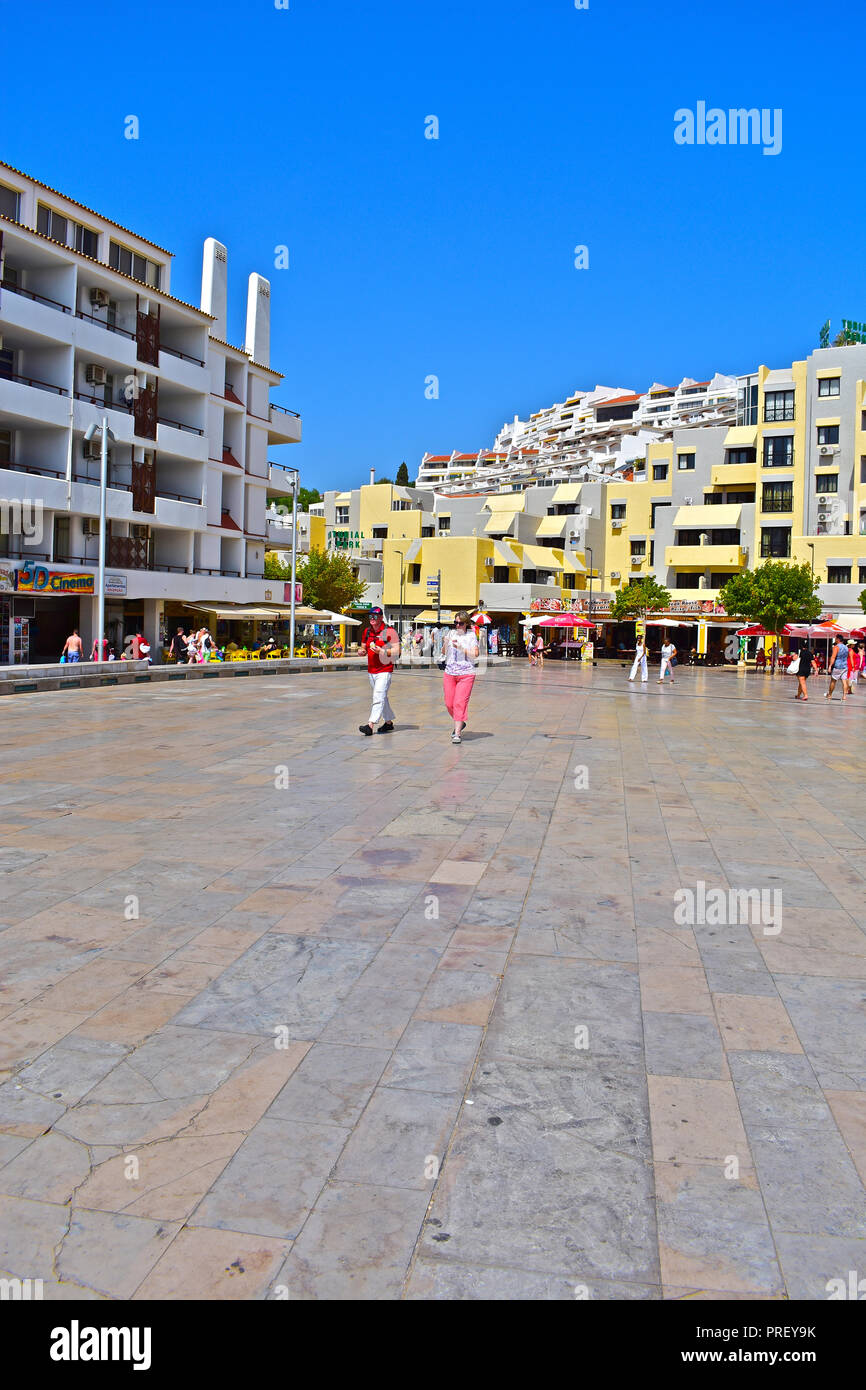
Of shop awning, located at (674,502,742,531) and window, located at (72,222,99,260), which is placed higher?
window, located at (72,222,99,260)

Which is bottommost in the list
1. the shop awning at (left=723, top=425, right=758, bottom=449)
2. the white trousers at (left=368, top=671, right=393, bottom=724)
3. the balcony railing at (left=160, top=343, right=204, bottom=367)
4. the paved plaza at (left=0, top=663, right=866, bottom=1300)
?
the paved plaza at (left=0, top=663, right=866, bottom=1300)

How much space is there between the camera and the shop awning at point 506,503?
76325 millimetres

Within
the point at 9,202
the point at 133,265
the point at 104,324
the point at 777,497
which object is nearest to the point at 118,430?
the point at 104,324

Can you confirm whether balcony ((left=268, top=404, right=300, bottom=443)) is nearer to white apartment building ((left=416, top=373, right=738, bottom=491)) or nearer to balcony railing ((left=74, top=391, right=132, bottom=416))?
balcony railing ((left=74, top=391, right=132, bottom=416))

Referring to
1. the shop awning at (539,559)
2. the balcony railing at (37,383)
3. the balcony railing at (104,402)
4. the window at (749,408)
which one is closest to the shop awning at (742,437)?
the window at (749,408)

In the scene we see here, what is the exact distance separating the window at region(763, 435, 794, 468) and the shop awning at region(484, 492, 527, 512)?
65.0ft

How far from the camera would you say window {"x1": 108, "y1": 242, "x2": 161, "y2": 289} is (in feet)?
126

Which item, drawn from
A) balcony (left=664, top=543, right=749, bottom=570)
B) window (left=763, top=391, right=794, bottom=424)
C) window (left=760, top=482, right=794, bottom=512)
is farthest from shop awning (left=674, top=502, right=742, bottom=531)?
window (left=763, top=391, right=794, bottom=424)

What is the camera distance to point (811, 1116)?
3.57 meters

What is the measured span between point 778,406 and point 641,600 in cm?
1393

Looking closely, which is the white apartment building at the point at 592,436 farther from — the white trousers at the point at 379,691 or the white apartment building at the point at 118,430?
the white trousers at the point at 379,691

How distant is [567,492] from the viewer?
7538 centimetres
